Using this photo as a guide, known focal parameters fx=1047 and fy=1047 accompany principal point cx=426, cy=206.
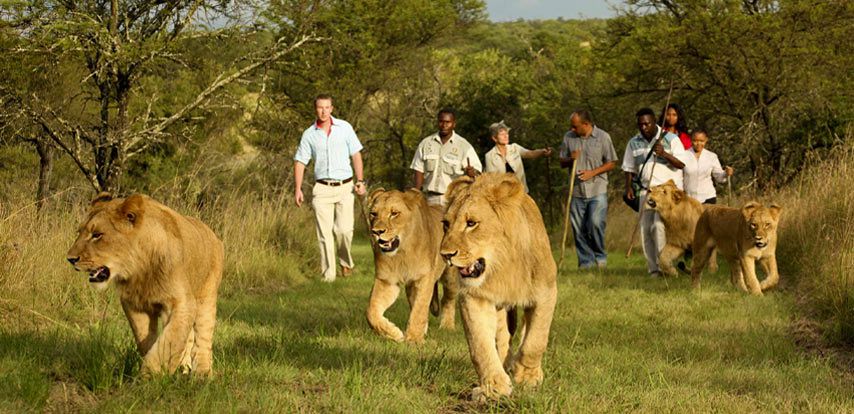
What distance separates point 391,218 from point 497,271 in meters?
2.58

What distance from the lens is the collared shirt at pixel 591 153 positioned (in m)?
12.5

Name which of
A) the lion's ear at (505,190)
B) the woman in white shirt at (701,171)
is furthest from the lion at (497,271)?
the woman in white shirt at (701,171)

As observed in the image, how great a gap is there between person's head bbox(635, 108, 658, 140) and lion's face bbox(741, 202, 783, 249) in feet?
6.67

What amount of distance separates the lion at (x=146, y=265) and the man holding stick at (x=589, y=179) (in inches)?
309

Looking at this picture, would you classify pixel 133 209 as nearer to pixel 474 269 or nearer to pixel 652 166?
pixel 474 269

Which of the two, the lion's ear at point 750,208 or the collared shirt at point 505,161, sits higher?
the collared shirt at point 505,161

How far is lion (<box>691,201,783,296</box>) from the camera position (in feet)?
32.2

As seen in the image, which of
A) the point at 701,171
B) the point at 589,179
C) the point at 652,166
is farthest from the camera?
the point at 589,179

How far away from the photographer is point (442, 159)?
34.3 ft

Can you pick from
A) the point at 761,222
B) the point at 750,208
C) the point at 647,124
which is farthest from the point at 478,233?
the point at 647,124

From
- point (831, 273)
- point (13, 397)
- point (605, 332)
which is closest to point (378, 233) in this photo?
point (605, 332)

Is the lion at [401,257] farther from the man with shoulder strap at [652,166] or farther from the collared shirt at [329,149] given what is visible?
the man with shoulder strap at [652,166]

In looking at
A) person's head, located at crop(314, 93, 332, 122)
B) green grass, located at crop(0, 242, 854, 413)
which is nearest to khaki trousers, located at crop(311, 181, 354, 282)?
person's head, located at crop(314, 93, 332, 122)

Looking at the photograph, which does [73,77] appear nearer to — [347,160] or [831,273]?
[347,160]
